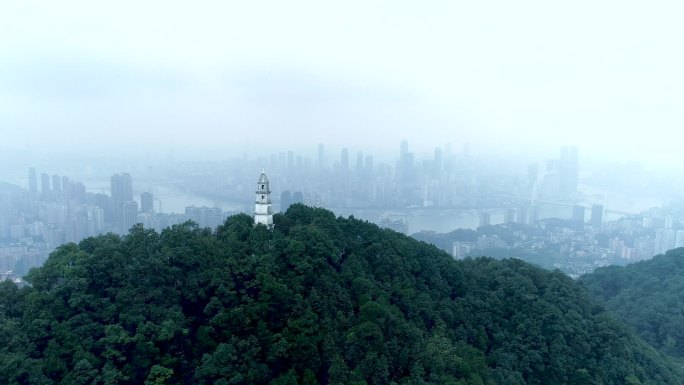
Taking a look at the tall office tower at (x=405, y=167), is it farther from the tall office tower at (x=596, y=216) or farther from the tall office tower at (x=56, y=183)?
the tall office tower at (x=56, y=183)

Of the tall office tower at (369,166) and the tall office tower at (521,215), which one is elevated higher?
the tall office tower at (369,166)

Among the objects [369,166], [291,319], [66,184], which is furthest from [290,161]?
[291,319]

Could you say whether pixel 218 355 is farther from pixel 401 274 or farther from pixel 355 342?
pixel 401 274

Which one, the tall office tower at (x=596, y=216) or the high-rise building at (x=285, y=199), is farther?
the tall office tower at (x=596, y=216)

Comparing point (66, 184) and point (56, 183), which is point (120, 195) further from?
point (56, 183)

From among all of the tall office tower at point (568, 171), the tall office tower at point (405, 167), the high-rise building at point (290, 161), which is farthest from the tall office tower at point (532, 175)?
the high-rise building at point (290, 161)

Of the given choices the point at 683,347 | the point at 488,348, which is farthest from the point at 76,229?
the point at 683,347

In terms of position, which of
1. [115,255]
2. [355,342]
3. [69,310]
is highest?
[115,255]
